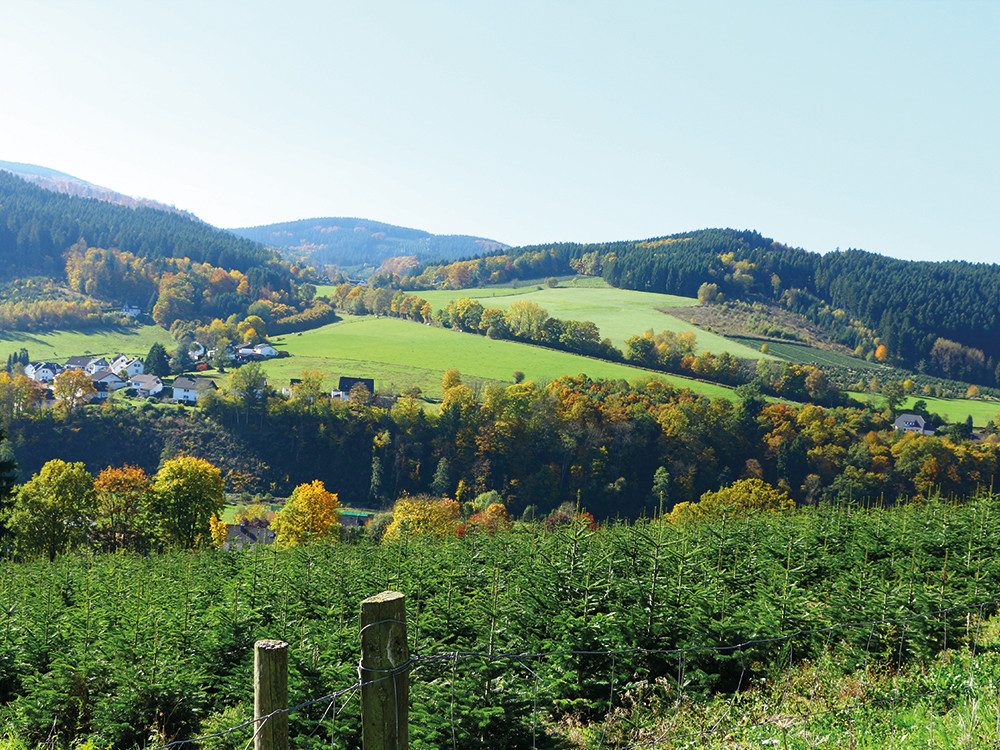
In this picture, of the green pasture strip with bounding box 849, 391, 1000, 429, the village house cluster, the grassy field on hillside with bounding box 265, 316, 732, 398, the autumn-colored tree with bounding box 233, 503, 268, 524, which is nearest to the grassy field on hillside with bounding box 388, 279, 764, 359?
the grassy field on hillside with bounding box 265, 316, 732, 398

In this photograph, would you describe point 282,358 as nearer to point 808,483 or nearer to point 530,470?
point 530,470

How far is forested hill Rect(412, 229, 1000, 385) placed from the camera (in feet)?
Result: 410

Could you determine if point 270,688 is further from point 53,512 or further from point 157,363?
point 157,363

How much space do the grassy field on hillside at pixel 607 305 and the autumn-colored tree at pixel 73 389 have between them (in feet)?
214

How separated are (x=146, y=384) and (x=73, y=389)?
1037 cm

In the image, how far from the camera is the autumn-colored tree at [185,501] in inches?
1594

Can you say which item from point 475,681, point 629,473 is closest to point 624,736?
point 475,681

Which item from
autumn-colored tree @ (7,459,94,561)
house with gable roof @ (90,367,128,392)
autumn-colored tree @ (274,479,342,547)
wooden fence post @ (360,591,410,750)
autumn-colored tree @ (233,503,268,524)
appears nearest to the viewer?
wooden fence post @ (360,591,410,750)

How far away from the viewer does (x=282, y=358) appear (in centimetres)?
10681

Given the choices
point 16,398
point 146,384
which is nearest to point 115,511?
point 16,398

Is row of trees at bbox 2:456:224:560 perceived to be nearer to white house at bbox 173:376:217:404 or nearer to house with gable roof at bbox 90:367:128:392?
white house at bbox 173:376:217:404

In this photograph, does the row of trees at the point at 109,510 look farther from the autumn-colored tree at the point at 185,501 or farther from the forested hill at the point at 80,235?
the forested hill at the point at 80,235

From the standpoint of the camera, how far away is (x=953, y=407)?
317ft

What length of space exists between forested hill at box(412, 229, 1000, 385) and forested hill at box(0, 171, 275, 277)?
51.5 metres
